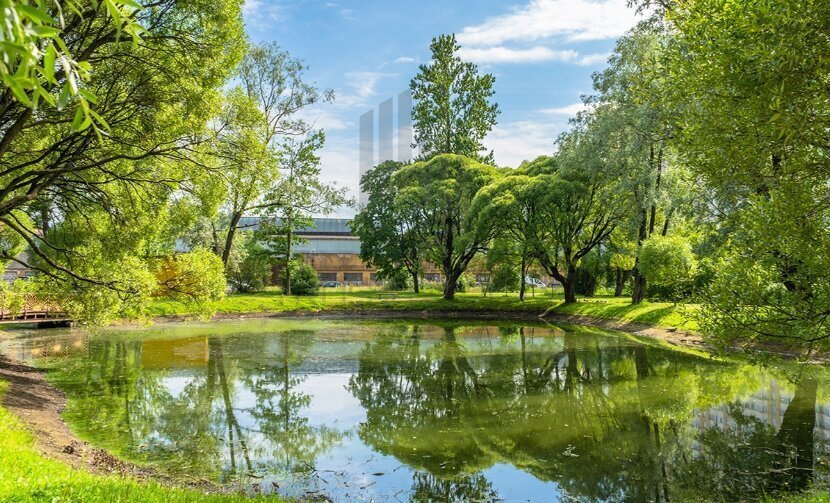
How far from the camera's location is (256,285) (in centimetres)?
5197

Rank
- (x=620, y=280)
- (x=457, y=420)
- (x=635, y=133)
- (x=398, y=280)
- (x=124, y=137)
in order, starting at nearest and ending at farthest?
(x=457, y=420) → (x=124, y=137) → (x=635, y=133) → (x=620, y=280) → (x=398, y=280)

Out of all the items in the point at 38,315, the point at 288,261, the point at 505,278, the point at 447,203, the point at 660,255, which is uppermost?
the point at 447,203

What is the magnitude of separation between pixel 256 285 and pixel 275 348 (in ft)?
89.4

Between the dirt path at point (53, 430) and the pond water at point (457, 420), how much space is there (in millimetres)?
499

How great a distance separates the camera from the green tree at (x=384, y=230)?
5331cm

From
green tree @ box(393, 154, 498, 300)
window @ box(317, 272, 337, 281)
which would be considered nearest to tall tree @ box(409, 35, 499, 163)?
green tree @ box(393, 154, 498, 300)

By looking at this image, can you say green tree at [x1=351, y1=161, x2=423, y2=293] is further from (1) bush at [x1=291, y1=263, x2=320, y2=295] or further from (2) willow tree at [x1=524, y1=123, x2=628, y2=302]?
(2) willow tree at [x1=524, y1=123, x2=628, y2=302]

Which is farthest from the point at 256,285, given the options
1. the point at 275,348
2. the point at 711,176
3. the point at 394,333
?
the point at 711,176

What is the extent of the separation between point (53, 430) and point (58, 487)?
654 centimetres

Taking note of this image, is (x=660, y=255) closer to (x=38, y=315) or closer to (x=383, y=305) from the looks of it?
(x=383, y=305)

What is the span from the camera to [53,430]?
36.8 ft

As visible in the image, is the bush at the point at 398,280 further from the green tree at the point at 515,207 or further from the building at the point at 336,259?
the green tree at the point at 515,207

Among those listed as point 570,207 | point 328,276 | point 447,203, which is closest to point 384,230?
point 447,203

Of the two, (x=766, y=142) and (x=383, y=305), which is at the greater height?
(x=766, y=142)
